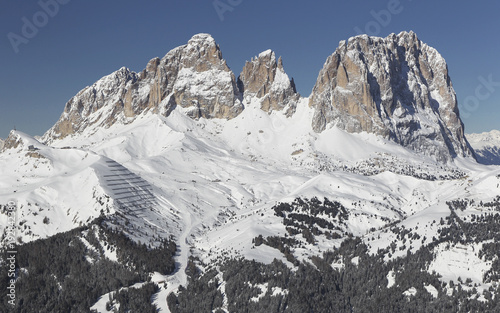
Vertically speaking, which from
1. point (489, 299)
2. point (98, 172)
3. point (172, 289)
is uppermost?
point (98, 172)

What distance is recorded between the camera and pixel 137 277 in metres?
122

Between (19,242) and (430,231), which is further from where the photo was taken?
(19,242)

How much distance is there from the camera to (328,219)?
17625 cm

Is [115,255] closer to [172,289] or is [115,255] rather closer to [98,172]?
[172,289]

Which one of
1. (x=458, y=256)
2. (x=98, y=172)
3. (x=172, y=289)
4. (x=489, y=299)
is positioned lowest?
(x=172, y=289)

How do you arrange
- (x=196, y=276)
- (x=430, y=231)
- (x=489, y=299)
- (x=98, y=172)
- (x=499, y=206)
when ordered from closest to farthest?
(x=489, y=299) < (x=196, y=276) < (x=430, y=231) < (x=499, y=206) < (x=98, y=172)

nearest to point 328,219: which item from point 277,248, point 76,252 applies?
point 277,248

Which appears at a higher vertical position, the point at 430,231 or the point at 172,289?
the point at 430,231

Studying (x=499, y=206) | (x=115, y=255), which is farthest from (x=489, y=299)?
(x=115, y=255)

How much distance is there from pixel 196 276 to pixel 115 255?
28.1 metres

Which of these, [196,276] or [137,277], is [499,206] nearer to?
[196,276]

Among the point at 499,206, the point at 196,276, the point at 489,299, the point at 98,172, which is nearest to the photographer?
the point at 489,299

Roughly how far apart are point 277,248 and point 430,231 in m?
51.8

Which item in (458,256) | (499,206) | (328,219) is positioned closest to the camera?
(458,256)
